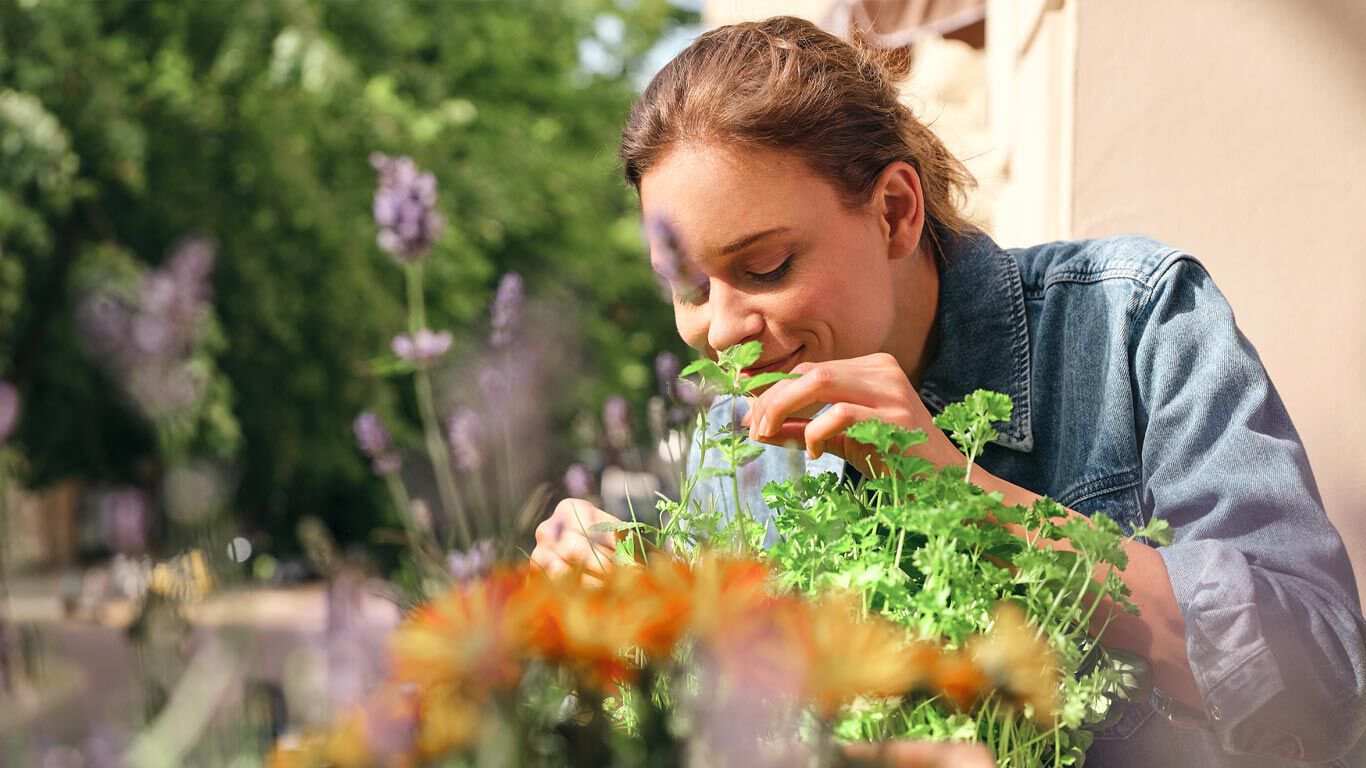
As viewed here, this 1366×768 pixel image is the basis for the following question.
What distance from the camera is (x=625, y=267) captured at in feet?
48.5

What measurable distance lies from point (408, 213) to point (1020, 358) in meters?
0.90

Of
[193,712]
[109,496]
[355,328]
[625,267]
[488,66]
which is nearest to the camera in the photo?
[193,712]

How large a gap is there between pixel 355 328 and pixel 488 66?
14.6 feet

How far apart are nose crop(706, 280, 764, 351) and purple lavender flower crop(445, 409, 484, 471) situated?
1.87ft

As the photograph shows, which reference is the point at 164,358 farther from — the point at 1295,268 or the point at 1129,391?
the point at 1295,268

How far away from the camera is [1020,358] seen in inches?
71.2

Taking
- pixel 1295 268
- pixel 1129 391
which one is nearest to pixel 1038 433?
pixel 1129 391

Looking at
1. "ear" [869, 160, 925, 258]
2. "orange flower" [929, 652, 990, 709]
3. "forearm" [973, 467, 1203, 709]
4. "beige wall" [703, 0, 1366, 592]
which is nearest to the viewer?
"orange flower" [929, 652, 990, 709]

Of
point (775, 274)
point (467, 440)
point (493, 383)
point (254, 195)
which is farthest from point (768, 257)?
point (254, 195)

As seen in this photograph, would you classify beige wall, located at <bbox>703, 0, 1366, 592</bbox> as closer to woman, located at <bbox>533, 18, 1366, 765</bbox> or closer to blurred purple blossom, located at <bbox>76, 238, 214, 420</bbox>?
woman, located at <bbox>533, 18, 1366, 765</bbox>

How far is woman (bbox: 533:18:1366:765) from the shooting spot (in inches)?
46.4

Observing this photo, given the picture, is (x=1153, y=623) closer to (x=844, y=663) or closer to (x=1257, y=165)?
(x=844, y=663)

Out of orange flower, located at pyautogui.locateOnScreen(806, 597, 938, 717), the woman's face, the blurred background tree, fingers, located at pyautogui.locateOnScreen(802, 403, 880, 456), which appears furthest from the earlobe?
the blurred background tree

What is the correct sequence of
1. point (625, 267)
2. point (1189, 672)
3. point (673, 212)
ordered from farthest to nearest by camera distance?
point (625, 267)
point (673, 212)
point (1189, 672)
